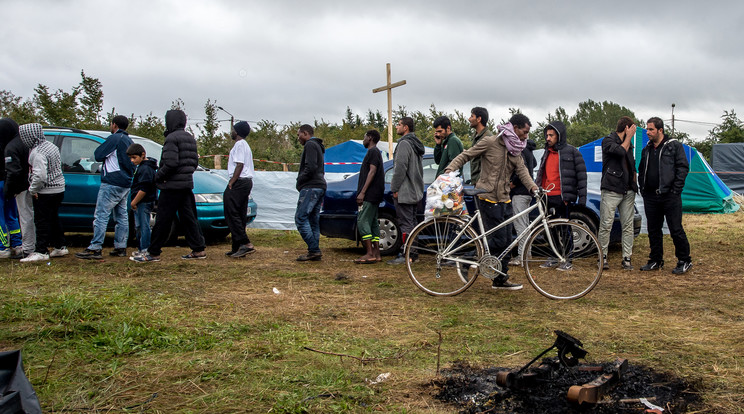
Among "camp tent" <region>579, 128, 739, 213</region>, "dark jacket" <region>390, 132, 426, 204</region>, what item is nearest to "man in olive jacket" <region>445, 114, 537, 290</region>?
"dark jacket" <region>390, 132, 426, 204</region>

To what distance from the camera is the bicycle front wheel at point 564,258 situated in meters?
5.39

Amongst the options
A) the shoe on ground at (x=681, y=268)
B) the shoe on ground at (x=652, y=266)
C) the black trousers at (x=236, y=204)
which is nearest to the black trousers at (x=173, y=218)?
the black trousers at (x=236, y=204)

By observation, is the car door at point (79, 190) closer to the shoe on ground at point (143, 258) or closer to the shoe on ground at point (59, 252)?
the shoe on ground at point (59, 252)

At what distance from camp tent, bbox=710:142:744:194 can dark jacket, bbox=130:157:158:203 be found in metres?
18.1

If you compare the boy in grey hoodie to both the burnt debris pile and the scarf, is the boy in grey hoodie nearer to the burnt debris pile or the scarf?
the scarf

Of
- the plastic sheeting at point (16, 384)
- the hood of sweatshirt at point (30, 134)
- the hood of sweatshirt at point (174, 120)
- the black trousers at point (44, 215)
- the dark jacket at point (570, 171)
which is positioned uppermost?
the hood of sweatshirt at point (174, 120)

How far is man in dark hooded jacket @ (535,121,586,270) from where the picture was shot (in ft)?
23.5

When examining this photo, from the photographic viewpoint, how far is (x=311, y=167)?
768cm

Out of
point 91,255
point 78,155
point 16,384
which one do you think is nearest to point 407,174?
point 91,255

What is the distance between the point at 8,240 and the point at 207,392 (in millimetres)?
6085

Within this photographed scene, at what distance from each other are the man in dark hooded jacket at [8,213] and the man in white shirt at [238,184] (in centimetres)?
259

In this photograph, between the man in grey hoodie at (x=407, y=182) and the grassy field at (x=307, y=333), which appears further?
the man in grey hoodie at (x=407, y=182)

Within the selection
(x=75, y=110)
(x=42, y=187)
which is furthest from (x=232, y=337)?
(x=75, y=110)

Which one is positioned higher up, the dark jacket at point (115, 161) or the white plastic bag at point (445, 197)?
the dark jacket at point (115, 161)
